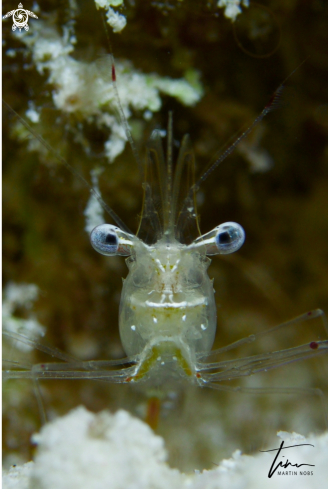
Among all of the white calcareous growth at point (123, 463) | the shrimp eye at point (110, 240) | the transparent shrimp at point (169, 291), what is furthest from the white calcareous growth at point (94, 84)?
the white calcareous growth at point (123, 463)

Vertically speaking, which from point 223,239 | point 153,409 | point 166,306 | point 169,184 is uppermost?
point 169,184

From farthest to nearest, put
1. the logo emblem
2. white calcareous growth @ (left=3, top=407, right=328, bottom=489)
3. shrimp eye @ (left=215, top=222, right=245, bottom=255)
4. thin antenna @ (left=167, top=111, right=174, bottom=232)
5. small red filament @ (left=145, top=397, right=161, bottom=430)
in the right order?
small red filament @ (left=145, top=397, right=161, bottom=430) → the logo emblem → shrimp eye @ (left=215, top=222, right=245, bottom=255) → thin antenna @ (left=167, top=111, right=174, bottom=232) → white calcareous growth @ (left=3, top=407, right=328, bottom=489)

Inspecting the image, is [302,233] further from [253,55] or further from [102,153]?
[102,153]

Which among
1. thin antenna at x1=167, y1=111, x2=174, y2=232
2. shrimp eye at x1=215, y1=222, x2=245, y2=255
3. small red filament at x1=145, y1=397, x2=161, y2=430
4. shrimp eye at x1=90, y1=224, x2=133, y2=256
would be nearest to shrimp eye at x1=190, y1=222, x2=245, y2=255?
shrimp eye at x1=215, y1=222, x2=245, y2=255

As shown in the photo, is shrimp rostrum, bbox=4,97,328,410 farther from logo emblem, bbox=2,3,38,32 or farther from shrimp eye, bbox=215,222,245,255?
logo emblem, bbox=2,3,38,32

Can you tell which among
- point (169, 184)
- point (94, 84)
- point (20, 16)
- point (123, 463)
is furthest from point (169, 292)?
point (20, 16)

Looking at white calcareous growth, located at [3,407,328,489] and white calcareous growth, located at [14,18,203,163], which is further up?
white calcareous growth, located at [14,18,203,163]

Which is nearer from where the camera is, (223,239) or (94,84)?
(223,239)

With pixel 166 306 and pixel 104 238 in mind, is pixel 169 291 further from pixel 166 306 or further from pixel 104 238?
pixel 104 238
